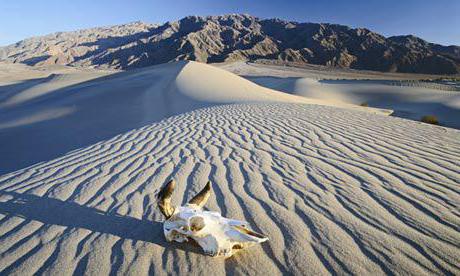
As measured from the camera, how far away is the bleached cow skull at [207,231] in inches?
85.5

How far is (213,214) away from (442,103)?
1961 cm

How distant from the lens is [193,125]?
22.7 feet

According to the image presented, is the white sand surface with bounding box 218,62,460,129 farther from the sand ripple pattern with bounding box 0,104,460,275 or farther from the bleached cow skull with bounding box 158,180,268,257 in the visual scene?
the bleached cow skull with bounding box 158,180,268,257

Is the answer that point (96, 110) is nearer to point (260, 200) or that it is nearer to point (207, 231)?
point (260, 200)

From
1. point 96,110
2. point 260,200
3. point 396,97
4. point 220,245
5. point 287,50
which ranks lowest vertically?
point 396,97

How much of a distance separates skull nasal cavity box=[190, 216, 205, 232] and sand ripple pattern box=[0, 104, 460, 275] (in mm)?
153

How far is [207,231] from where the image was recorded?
2.22m

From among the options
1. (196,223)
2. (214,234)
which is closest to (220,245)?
(214,234)

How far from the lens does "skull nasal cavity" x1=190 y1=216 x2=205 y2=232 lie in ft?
7.37

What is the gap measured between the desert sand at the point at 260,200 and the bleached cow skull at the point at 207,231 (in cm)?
8

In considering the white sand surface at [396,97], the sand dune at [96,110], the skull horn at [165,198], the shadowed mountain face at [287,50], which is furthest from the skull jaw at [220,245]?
the shadowed mountain face at [287,50]

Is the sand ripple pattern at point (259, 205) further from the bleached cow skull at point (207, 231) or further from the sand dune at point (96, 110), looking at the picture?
the sand dune at point (96, 110)

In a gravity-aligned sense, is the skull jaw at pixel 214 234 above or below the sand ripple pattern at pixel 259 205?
above

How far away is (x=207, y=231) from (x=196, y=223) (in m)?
0.10
